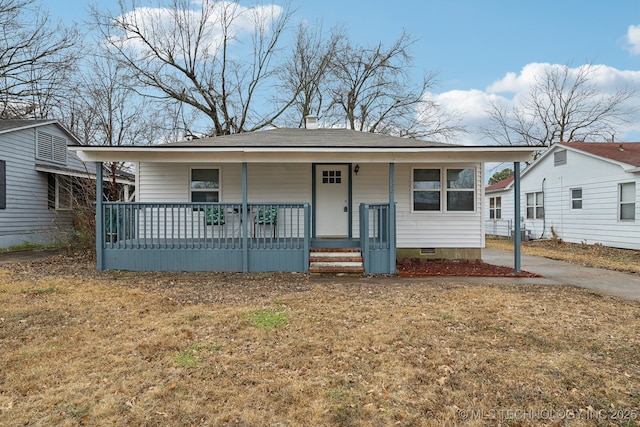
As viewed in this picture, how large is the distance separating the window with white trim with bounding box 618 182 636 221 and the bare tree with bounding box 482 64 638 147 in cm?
1335

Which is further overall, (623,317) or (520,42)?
(520,42)

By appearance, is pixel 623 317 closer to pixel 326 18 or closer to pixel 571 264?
pixel 571 264

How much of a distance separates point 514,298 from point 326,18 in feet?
64.8

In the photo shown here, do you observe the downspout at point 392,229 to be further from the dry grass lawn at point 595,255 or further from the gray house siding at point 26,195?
the gray house siding at point 26,195

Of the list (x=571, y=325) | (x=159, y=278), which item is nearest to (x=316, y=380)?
(x=571, y=325)

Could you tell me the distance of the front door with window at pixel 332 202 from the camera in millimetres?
9180

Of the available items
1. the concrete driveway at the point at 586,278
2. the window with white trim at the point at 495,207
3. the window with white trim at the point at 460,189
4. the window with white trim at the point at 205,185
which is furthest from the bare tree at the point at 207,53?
the concrete driveway at the point at 586,278

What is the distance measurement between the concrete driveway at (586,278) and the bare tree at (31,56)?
20.5m

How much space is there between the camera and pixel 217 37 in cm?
1967

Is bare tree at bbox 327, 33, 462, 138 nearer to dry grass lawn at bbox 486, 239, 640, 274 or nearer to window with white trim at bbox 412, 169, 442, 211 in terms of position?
dry grass lawn at bbox 486, 239, 640, 274

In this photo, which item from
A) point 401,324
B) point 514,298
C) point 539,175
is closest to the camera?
point 401,324

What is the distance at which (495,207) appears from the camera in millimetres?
22375

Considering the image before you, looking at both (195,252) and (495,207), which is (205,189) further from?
(495,207)

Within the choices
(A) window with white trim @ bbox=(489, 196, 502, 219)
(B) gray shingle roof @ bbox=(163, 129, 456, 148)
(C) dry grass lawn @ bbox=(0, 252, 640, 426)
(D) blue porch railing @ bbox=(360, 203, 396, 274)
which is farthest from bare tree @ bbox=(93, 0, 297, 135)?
(C) dry grass lawn @ bbox=(0, 252, 640, 426)
